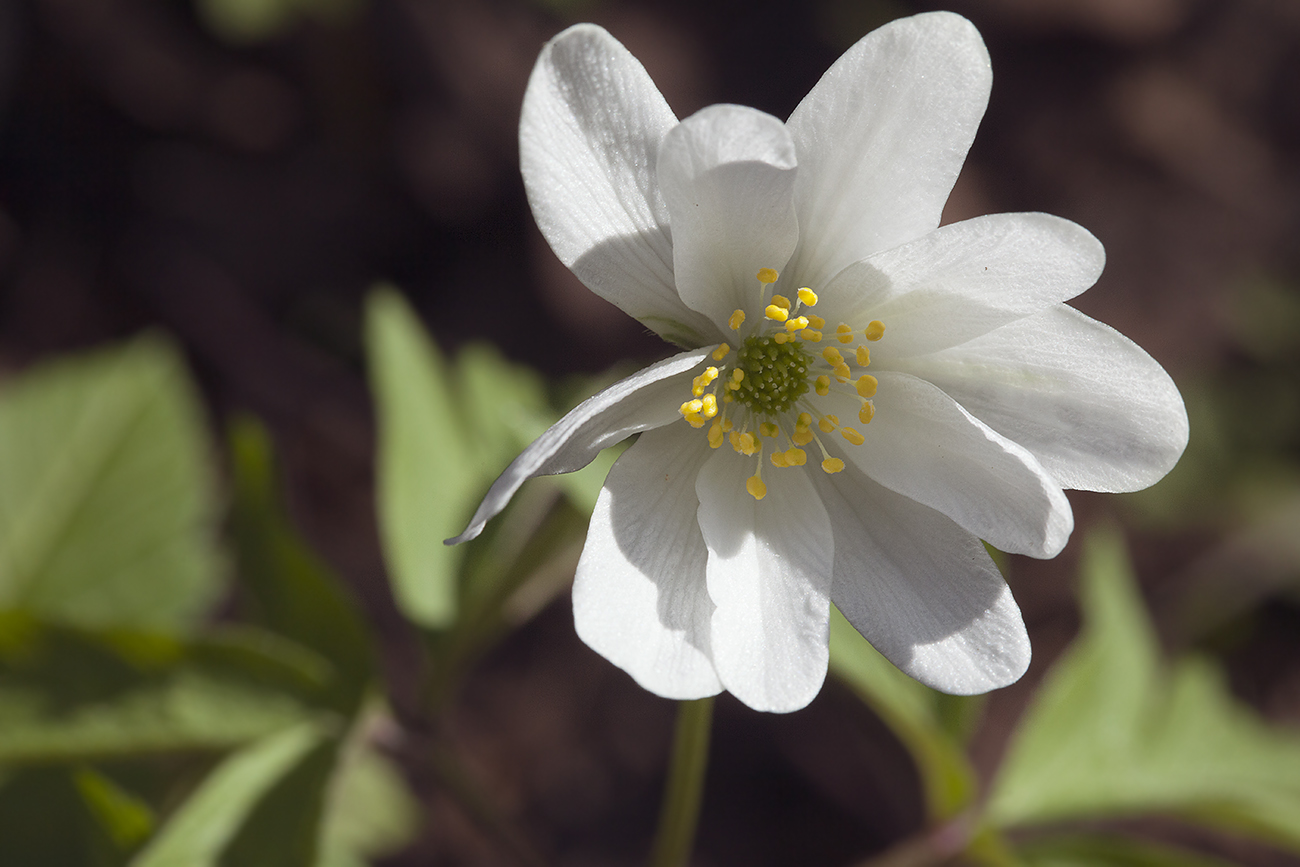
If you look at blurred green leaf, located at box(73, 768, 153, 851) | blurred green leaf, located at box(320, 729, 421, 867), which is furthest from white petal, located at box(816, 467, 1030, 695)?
blurred green leaf, located at box(320, 729, 421, 867)

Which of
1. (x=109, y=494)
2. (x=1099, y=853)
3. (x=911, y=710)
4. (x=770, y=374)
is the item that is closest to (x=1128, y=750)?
(x=1099, y=853)

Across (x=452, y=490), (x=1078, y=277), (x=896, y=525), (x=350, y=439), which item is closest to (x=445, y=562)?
(x=452, y=490)

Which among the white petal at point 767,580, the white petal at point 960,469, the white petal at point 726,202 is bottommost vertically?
the white petal at point 767,580

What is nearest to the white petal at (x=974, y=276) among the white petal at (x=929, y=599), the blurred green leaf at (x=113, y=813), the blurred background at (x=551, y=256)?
the white petal at (x=929, y=599)

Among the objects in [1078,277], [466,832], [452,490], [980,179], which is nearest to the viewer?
[1078,277]

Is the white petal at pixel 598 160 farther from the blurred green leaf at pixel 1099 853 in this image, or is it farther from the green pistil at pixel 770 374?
the blurred green leaf at pixel 1099 853

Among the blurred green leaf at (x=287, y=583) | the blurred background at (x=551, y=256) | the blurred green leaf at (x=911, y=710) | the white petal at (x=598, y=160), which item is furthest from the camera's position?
the blurred background at (x=551, y=256)

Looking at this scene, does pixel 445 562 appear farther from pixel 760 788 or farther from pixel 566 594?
pixel 760 788

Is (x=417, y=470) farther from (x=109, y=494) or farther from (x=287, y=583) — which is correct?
(x=109, y=494)
